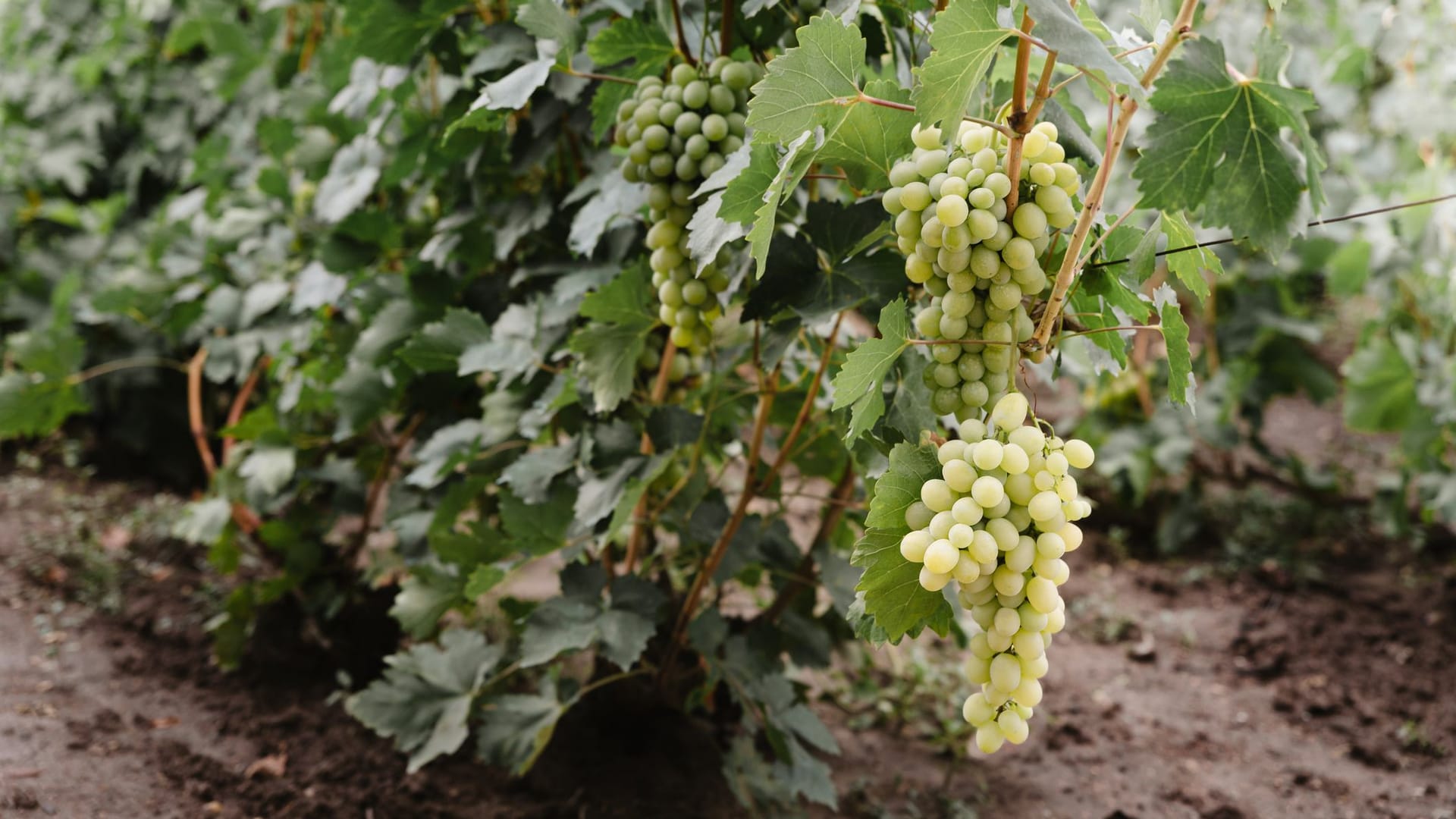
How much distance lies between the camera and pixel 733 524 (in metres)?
1.36

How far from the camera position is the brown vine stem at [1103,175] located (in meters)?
0.76

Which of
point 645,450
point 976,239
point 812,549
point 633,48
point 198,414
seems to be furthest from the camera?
point 198,414

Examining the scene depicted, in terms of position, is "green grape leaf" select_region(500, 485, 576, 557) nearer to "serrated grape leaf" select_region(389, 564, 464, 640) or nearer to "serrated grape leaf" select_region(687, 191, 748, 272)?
"serrated grape leaf" select_region(389, 564, 464, 640)

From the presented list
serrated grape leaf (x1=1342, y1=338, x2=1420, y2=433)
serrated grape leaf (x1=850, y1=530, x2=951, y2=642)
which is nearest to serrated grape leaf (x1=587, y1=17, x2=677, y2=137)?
serrated grape leaf (x1=850, y1=530, x2=951, y2=642)

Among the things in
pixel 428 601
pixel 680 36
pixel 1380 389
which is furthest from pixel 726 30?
pixel 1380 389

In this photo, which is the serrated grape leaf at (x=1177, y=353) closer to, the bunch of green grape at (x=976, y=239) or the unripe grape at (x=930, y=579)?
the bunch of green grape at (x=976, y=239)

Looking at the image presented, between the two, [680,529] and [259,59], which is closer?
[680,529]

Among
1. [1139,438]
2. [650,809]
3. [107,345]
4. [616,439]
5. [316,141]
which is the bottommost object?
[1139,438]

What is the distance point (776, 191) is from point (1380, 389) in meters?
2.57

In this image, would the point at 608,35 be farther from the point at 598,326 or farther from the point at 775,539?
the point at 775,539

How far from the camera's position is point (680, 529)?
142 cm

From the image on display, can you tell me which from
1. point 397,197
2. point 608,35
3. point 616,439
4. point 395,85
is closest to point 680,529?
point 616,439

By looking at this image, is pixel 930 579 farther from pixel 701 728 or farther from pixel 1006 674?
pixel 701 728

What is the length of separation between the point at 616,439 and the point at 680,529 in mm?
170
